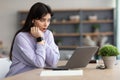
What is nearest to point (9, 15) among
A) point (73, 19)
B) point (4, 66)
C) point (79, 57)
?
point (73, 19)

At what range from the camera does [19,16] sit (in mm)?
7492

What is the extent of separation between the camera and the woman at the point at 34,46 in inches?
89.4

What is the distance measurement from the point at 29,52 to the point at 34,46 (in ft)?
0.44

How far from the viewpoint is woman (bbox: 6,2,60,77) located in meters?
2.27

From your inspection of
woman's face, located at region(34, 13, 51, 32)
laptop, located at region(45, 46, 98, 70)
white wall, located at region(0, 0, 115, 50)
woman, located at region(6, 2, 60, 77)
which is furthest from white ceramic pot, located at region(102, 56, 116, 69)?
white wall, located at region(0, 0, 115, 50)

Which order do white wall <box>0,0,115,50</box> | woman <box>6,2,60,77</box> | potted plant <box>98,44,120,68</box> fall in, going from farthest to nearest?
white wall <box>0,0,115,50</box> → woman <box>6,2,60,77</box> → potted plant <box>98,44,120,68</box>

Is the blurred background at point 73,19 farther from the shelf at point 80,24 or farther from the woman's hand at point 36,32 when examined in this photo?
the woman's hand at point 36,32

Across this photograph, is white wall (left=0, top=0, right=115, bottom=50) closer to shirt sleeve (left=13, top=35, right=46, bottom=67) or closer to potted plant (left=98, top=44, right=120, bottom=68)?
shirt sleeve (left=13, top=35, right=46, bottom=67)

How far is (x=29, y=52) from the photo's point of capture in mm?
2248

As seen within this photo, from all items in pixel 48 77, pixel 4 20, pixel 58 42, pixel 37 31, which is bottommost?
pixel 58 42

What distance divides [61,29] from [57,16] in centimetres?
35

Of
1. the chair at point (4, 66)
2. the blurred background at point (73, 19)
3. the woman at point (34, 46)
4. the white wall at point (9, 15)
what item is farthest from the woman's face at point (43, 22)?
the white wall at point (9, 15)

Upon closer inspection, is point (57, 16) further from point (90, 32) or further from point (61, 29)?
point (90, 32)

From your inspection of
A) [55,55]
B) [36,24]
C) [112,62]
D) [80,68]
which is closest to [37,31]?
[36,24]
